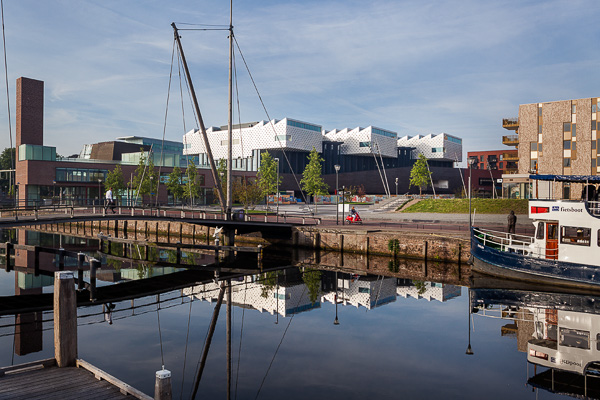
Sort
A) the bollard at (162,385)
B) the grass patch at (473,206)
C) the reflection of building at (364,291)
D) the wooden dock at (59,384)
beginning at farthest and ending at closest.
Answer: the grass patch at (473,206) < the reflection of building at (364,291) < the wooden dock at (59,384) < the bollard at (162,385)

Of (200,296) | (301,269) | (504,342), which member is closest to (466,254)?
(301,269)

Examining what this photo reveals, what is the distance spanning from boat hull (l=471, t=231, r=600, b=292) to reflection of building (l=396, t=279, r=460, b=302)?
3.14 metres

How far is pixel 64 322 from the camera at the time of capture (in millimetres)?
11258

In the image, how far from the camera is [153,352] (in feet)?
52.8

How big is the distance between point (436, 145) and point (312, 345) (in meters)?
135

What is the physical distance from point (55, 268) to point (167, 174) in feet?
186

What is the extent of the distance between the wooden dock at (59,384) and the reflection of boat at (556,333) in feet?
37.1

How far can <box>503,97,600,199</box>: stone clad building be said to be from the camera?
61.0m

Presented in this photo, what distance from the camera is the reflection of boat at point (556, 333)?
14016 millimetres

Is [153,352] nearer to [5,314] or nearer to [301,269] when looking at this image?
[5,314]

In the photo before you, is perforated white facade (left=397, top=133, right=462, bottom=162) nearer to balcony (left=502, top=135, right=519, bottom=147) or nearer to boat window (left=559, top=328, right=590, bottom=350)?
balcony (left=502, top=135, right=519, bottom=147)

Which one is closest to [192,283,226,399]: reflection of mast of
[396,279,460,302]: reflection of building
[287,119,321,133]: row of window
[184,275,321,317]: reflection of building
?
[184,275,321,317]: reflection of building

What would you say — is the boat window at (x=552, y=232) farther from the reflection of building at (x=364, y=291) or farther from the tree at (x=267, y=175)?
the tree at (x=267, y=175)

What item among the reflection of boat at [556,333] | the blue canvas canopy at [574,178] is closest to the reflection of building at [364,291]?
the reflection of boat at [556,333]
